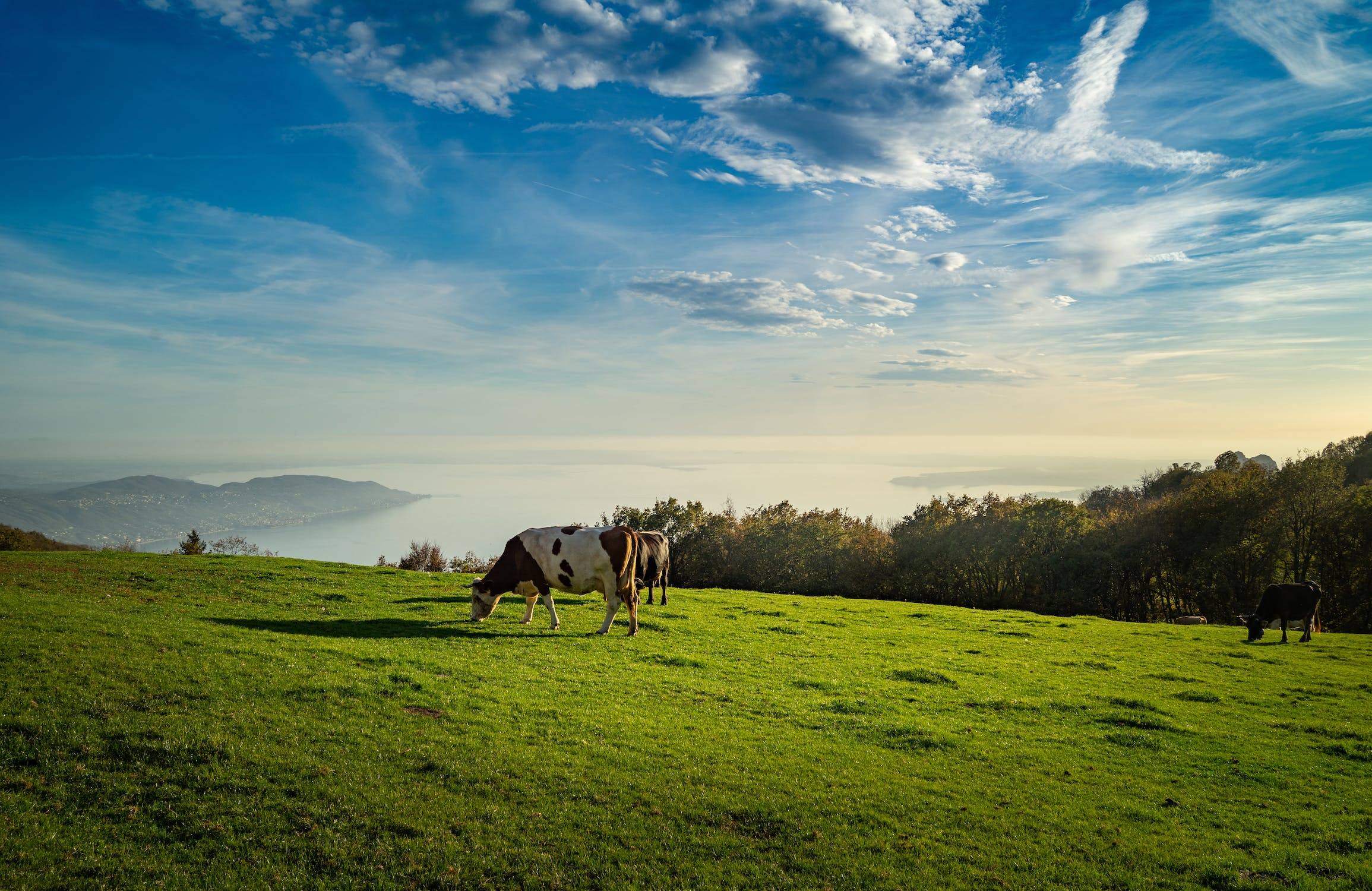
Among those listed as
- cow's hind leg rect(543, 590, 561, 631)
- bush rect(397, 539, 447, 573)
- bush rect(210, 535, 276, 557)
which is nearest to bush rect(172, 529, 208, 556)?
bush rect(210, 535, 276, 557)

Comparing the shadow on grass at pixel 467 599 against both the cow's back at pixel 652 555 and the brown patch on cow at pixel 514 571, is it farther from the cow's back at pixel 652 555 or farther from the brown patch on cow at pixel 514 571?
the brown patch on cow at pixel 514 571

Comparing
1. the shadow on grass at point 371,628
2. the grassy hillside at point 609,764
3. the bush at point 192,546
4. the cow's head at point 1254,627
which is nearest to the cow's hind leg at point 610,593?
the grassy hillside at point 609,764

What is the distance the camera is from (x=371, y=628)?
57.2 ft

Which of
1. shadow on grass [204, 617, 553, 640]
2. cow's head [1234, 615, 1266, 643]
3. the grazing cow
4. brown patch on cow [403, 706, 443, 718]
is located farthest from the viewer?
cow's head [1234, 615, 1266, 643]

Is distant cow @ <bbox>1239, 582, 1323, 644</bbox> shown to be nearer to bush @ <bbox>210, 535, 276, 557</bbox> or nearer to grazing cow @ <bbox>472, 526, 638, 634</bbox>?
grazing cow @ <bbox>472, 526, 638, 634</bbox>

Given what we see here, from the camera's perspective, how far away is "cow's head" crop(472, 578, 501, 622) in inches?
791

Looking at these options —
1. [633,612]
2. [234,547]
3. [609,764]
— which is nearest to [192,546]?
[234,547]

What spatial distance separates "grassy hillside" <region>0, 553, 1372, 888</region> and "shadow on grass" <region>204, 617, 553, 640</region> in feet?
0.50

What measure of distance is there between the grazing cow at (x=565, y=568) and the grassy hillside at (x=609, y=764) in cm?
161

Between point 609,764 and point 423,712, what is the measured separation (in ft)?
11.5

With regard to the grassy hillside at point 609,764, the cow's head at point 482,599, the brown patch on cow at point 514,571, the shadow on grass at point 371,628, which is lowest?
the grassy hillside at point 609,764

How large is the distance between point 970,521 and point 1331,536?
78.9 feet

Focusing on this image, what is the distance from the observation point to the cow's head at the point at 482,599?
20.1 m

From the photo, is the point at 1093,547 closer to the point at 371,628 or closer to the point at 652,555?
the point at 652,555
